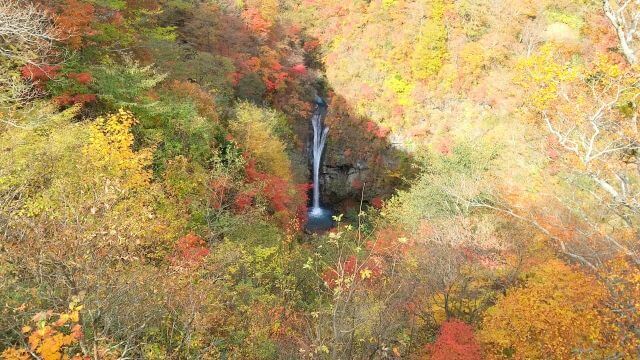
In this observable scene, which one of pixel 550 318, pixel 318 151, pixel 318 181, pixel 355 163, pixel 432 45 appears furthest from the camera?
pixel 318 181

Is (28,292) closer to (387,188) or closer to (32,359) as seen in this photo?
(32,359)

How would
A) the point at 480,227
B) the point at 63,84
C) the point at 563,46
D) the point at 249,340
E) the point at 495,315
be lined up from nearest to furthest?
the point at 249,340
the point at 495,315
the point at 63,84
the point at 480,227
the point at 563,46

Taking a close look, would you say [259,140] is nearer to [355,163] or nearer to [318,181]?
[355,163]

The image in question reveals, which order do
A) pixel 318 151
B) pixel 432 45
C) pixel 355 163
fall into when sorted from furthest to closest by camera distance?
pixel 318 151 < pixel 355 163 < pixel 432 45

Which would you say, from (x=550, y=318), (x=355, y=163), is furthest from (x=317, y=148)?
(x=550, y=318)

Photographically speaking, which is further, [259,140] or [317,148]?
[317,148]

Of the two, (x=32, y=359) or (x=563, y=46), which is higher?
(x=563, y=46)

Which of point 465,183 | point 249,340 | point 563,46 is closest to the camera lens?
point 249,340

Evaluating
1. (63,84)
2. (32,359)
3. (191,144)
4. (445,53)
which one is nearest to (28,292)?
(32,359)

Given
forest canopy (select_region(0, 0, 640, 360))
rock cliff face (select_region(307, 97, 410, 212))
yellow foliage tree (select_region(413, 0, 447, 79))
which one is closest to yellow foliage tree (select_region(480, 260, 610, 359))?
forest canopy (select_region(0, 0, 640, 360))

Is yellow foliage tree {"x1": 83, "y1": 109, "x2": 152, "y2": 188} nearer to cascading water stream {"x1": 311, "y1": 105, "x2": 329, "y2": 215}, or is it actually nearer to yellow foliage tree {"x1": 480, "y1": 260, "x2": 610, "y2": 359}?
yellow foliage tree {"x1": 480, "y1": 260, "x2": 610, "y2": 359}

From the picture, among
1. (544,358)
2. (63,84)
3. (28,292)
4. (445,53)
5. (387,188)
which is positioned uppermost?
(445,53)
